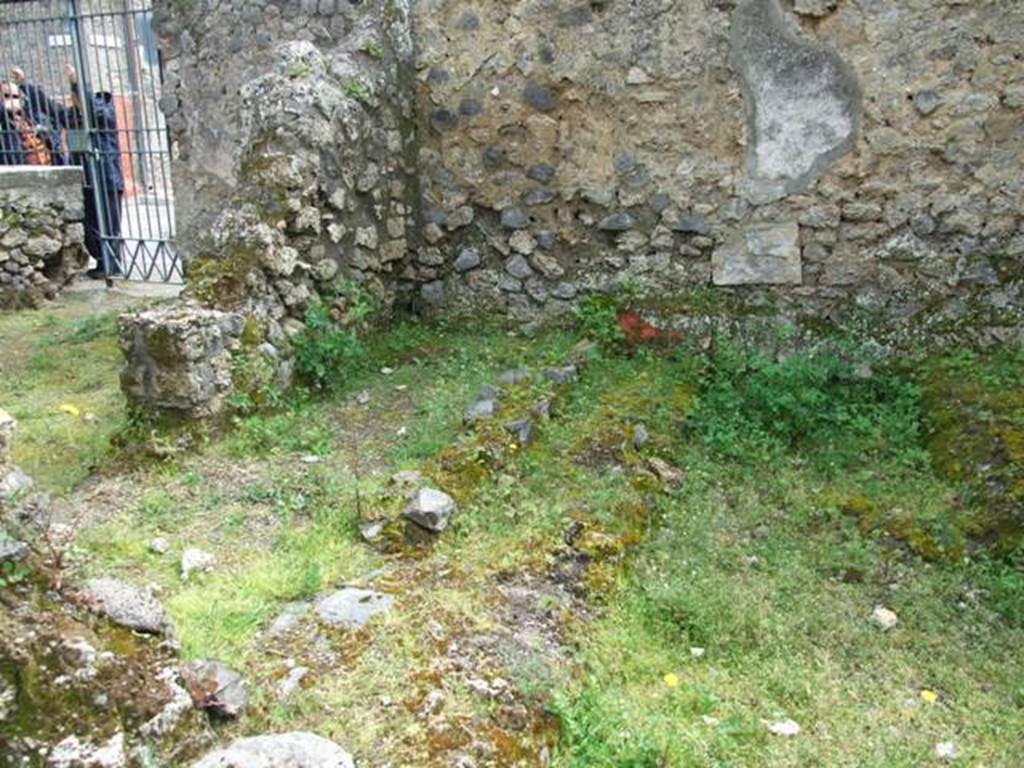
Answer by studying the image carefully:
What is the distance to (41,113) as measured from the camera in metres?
9.55

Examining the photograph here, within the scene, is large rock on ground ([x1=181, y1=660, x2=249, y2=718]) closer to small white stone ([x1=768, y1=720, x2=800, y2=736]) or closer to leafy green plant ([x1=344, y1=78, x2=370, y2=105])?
small white stone ([x1=768, y1=720, x2=800, y2=736])

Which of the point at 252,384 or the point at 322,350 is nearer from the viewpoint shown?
the point at 252,384

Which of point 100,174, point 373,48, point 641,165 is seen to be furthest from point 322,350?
point 100,174

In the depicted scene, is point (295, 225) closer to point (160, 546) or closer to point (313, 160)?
point (313, 160)

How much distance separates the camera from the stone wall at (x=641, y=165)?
5219mm

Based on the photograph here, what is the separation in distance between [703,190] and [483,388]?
6.23 feet

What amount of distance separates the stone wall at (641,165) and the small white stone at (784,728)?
322 centimetres

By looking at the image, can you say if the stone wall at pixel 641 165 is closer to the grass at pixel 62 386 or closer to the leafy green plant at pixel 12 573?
the grass at pixel 62 386

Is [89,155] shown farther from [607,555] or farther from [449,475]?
[607,555]

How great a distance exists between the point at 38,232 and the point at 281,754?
734cm

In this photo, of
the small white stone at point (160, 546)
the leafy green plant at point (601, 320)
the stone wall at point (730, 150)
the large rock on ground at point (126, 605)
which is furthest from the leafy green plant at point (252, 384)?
the large rock on ground at point (126, 605)

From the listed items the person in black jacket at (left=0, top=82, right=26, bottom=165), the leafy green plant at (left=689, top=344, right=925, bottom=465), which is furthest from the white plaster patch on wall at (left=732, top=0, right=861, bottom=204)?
the person in black jacket at (left=0, top=82, right=26, bottom=165)

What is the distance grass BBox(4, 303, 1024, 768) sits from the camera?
2.81 meters

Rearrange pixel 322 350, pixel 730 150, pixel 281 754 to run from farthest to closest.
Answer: pixel 730 150, pixel 322 350, pixel 281 754
